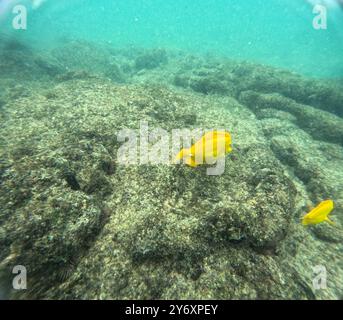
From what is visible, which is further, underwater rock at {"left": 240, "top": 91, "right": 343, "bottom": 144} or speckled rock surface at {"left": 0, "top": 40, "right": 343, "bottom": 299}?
underwater rock at {"left": 240, "top": 91, "right": 343, "bottom": 144}

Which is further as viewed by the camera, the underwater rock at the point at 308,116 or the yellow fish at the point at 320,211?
the underwater rock at the point at 308,116

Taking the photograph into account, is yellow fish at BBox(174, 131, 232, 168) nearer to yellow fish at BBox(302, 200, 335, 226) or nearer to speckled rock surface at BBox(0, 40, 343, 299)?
speckled rock surface at BBox(0, 40, 343, 299)

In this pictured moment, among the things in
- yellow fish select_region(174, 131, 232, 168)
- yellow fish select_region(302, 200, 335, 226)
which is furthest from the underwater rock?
yellow fish select_region(174, 131, 232, 168)

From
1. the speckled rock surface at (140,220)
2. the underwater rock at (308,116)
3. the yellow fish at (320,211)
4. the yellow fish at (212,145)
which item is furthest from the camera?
the underwater rock at (308,116)

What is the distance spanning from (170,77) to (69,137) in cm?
1443

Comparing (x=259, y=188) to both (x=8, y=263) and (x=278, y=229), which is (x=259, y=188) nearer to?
(x=278, y=229)

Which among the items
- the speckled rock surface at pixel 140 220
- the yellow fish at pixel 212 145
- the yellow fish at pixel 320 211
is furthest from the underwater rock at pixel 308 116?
the yellow fish at pixel 212 145

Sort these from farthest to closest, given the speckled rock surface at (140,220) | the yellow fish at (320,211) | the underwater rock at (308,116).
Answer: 1. the underwater rock at (308,116)
2. the yellow fish at (320,211)
3. the speckled rock surface at (140,220)

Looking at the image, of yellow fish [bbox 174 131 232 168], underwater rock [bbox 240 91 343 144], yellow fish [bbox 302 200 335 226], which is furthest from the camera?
underwater rock [bbox 240 91 343 144]

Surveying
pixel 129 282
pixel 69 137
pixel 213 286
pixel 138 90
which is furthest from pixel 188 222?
pixel 138 90

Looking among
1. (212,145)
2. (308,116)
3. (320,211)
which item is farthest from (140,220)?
(308,116)

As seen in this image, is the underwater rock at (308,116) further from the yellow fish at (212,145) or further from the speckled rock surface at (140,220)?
the yellow fish at (212,145)

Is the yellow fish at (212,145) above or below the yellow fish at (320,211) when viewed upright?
above
